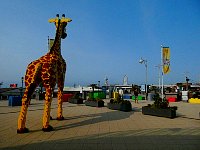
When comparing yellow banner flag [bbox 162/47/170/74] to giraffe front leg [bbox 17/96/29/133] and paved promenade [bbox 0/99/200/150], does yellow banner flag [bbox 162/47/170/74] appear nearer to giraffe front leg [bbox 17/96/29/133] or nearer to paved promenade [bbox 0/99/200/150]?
paved promenade [bbox 0/99/200/150]

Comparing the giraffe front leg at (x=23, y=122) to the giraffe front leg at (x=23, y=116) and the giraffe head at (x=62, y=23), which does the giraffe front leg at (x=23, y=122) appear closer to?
the giraffe front leg at (x=23, y=116)

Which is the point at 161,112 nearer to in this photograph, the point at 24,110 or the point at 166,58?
the point at 24,110

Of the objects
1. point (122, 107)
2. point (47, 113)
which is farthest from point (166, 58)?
point (47, 113)

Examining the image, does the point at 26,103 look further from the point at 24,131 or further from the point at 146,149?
the point at 146,149

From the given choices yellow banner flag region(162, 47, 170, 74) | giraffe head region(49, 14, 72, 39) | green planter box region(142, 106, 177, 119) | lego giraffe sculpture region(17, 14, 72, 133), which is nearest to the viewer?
lego giraffe sculpture region(17, 14, 72, 133)

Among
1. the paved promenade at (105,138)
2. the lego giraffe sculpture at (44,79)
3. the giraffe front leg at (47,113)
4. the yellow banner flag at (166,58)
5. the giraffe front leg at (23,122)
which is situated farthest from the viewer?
the yellow banner flag at (166,58)

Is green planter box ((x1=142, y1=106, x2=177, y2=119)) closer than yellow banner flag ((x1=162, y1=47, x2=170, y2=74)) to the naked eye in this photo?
Yes

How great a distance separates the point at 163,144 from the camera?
803cm

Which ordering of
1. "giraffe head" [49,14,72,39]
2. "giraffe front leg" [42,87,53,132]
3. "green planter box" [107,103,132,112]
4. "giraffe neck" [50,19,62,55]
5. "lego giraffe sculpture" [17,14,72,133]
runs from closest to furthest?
"giraffe front leg" [42,87,53,132] → "lego giraffe sculpture" [17,14,72,133] → "giraffe neck" [50,19,62,55] → "giraffe head" [49,14,72,39] → "green planter box" [107,103,132,112]

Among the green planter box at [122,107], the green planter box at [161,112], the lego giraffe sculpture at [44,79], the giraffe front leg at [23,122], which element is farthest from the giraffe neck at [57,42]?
the green planter box at [122,107]

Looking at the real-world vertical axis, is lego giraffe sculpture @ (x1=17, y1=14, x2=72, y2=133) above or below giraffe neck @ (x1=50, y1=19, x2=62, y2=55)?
below

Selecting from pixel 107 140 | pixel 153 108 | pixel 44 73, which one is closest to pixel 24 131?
pixel 44 73

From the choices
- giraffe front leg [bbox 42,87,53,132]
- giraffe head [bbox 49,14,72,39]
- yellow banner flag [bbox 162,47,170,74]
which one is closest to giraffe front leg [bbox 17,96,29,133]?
giraffe front leg [bbox 42,87,53,132]

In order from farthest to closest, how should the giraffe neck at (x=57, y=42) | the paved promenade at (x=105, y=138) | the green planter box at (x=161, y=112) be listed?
1. the green planter box at (x=161, y=112)
2. the giraffe neck at (x=57, y=42)
3. the paved promenade at (x=105, y=138)
